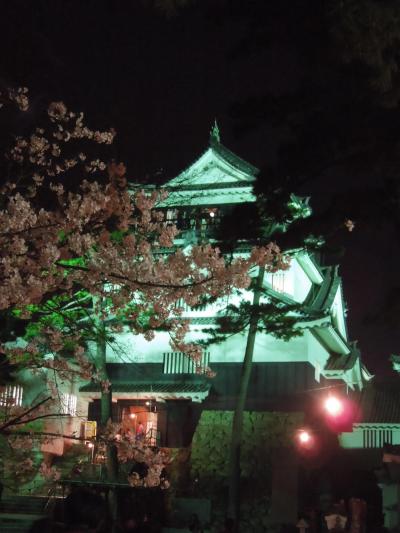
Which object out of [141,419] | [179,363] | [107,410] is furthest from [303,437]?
[141,419]

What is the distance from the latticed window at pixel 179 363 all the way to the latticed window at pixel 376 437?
8991mm

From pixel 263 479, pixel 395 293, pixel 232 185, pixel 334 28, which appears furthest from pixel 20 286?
pixel 232 185

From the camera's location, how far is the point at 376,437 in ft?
96.0

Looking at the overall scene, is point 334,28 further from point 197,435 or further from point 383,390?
point 383,390

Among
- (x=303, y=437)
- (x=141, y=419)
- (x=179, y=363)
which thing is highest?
(x=179, y=363)

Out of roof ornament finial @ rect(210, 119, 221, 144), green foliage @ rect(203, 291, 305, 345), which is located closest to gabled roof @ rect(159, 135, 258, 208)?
roof ornament finial @ rect(210, 119, 221, 144)

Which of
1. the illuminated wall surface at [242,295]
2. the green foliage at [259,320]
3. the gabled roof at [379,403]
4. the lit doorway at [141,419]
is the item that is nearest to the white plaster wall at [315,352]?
the illuminated wall surface at [242,295]

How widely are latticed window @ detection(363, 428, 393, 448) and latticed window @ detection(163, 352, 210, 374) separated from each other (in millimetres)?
8991

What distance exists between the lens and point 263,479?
22.0 metres

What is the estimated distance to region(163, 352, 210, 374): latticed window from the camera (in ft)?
83.5

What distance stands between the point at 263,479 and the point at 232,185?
1195 cm

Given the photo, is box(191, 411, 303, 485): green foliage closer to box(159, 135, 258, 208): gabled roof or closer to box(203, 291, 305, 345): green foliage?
box(203, 291, 305, 345): green foliage

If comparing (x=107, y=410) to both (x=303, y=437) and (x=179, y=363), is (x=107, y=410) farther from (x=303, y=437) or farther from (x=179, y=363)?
(x=303, y=437)

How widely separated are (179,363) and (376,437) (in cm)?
1000
